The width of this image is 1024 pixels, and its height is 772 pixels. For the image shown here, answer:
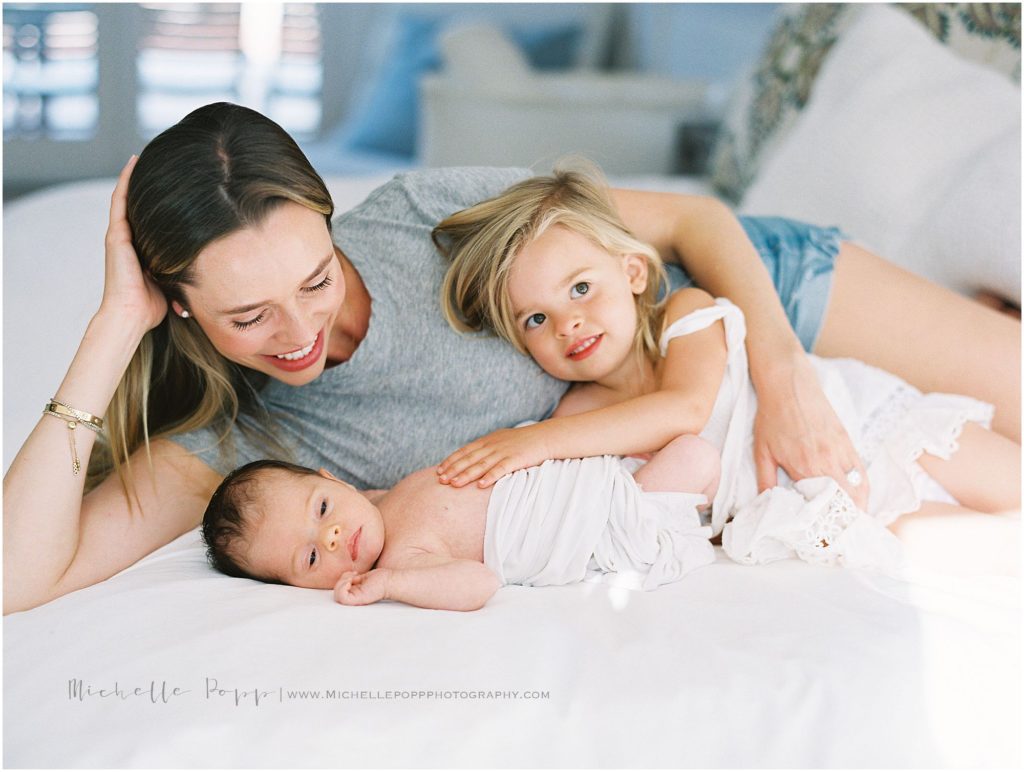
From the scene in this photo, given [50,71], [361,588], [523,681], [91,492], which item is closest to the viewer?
[523,681]

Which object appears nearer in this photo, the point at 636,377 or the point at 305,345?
the point at 305,345

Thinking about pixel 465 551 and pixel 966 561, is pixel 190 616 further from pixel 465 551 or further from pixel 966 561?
pixel 966 561

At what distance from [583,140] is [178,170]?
8.89 feet

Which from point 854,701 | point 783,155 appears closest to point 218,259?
point 854,701

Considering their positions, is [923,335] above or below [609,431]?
above

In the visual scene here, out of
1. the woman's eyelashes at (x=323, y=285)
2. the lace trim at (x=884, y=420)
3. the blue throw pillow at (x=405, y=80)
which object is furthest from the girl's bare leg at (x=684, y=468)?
the blue throw pillow at (x=405, y=80)

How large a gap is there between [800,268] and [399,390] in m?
0.74

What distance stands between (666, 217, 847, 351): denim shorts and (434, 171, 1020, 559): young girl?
142 mm

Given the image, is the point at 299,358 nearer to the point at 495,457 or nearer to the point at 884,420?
the point at 495,457

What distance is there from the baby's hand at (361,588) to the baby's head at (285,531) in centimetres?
8

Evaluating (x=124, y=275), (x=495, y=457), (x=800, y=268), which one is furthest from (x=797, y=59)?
Answer: (x=124, y=275)

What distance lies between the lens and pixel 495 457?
134cm

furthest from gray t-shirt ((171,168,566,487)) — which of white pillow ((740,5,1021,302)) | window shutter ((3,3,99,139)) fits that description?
window shutter ((3,3,99,139))

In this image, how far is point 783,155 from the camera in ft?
7.63
